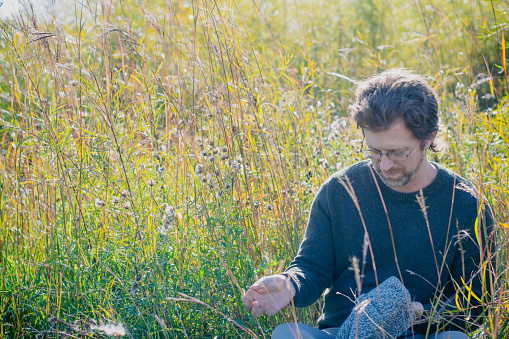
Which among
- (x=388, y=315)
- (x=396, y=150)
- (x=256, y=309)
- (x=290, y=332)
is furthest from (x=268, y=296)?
(x=396, y=150)

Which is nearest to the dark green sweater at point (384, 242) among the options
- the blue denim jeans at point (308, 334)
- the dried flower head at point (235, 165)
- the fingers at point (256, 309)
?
the blue denim jeans at point (308, 334)

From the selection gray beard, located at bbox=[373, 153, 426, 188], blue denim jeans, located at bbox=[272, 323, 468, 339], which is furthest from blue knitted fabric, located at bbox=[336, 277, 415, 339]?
gray beard, located at bbox=[373, 153, 426, 188]

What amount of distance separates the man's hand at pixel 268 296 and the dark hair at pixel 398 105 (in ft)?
2.27

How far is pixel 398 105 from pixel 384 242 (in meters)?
0.55

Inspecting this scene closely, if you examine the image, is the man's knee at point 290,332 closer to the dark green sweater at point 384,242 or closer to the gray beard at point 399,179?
the dark green sweater at point 384,242

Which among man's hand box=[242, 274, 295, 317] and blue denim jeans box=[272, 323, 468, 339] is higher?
man's hand box=[242, 274, 295, 317]

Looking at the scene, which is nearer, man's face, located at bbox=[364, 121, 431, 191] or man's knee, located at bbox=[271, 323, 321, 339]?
man's knee, located at bbox=[271, 323, 321, 339]

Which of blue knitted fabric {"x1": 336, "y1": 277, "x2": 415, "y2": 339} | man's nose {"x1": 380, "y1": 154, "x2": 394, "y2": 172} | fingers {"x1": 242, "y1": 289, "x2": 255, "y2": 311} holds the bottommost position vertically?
blue knitted fabric {"x1": 336, "y1": 277, "x2": 415, "y2": 339}

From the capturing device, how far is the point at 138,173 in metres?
2.15

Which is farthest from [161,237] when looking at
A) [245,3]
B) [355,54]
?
[245,3]

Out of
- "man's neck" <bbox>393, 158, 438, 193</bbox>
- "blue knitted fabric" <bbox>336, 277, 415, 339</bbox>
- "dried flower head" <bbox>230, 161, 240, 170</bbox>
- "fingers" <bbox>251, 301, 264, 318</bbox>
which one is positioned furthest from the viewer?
"dried flower head" <bbox>230, 161, 240, 170</bbox>

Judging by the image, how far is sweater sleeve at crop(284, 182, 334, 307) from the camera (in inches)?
73.1

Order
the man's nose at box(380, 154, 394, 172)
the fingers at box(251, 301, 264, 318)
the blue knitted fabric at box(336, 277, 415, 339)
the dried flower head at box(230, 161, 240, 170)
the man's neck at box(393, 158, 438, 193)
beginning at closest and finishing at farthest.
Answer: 1. the blue knitted fabric at box(336, 277, 415, 339)
2. the fingers at box(251, 301, 264, 318)
3. the man's nose at box(380, 154, 394, 172)
4. the man's neck at box(393, 158, 438, 193)
5. the dried flower head at box(230, 161, 240, 170)

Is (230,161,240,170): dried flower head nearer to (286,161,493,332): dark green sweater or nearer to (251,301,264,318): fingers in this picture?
(286,161,493,332): dark green sweater
